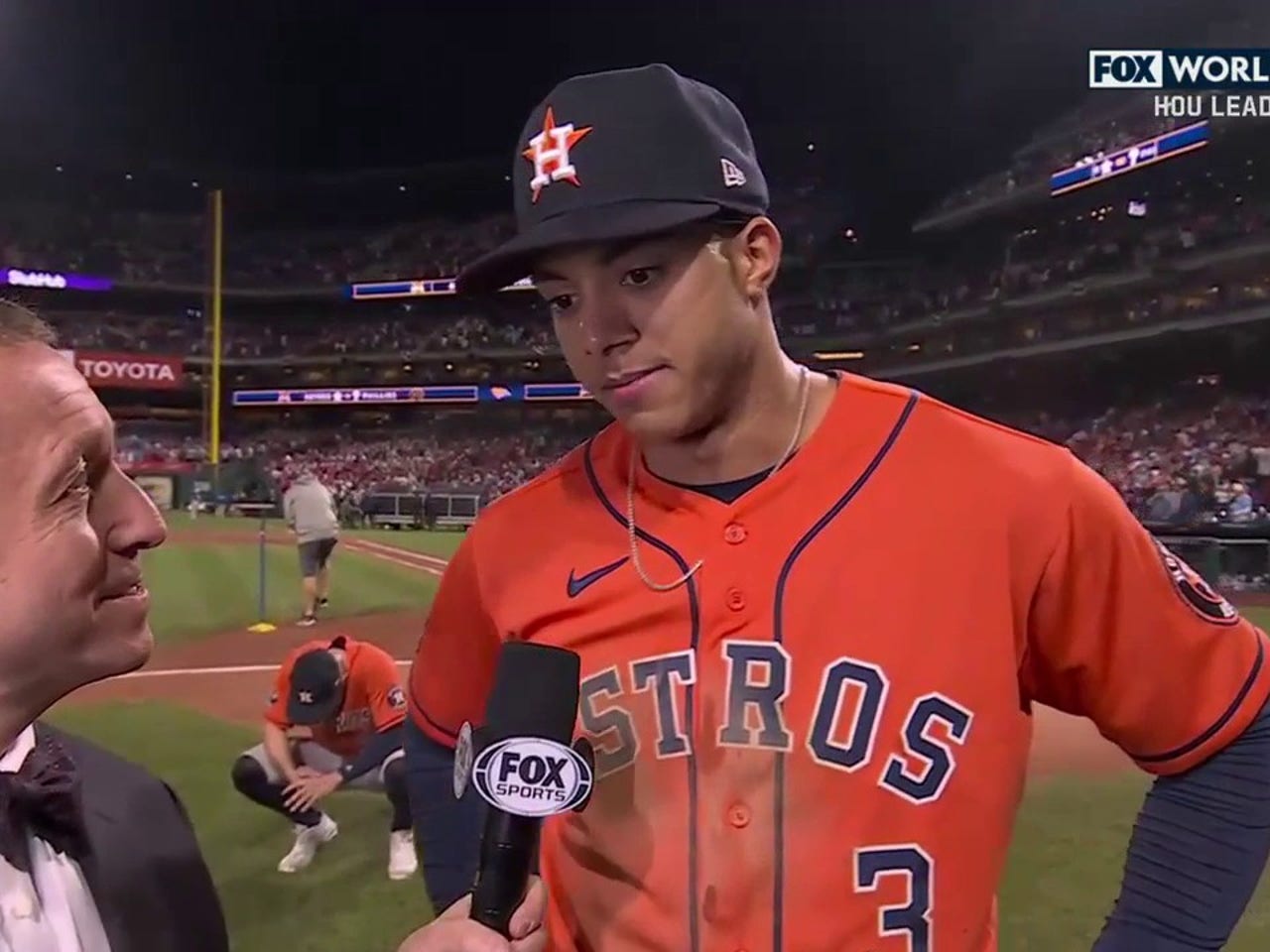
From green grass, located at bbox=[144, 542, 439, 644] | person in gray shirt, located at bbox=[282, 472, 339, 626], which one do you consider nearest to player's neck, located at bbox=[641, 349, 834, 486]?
green grass, located at bbox=[144, 542, 439, 644]

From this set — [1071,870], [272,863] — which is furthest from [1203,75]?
[272,863]

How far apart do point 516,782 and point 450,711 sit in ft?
1.69

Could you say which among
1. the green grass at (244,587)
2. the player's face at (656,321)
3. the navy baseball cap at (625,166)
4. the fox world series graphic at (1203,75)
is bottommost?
the green grass at (244,587)

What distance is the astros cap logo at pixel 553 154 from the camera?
1.13 meters

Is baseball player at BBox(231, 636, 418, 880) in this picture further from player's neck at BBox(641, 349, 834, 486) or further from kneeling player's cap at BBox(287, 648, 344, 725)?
player's neck at BBox(641, 349, 834, 486)

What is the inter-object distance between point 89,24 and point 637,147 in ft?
57.9

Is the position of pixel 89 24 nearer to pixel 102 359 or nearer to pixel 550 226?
Result: pixel 102 359

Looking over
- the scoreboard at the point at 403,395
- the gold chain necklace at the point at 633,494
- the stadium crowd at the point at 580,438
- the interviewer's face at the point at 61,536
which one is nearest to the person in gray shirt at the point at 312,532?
the stadium crowd at the point at 580,438

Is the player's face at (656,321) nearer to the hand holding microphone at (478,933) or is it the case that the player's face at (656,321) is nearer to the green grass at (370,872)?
the hand holding microphone at (478,933)

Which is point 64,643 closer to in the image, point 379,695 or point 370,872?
point 370,872

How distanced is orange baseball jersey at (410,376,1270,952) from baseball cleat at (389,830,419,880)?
9.06 feet

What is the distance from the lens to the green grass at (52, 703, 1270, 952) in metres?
3.33

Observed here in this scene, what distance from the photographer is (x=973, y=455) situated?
1198 mm

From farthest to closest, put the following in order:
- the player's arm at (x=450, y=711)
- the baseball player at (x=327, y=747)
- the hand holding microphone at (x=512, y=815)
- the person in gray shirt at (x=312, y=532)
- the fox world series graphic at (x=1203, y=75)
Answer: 1. the fox world series graphic at (x=1203, y=75)
2. the person in gray shirt at (x=312, y=532)
3. the baseball player at (x=327, y=747)
4. the player's arm at (x=450, y=711)
5. the hand holding microphone at (x=512, y=815)
